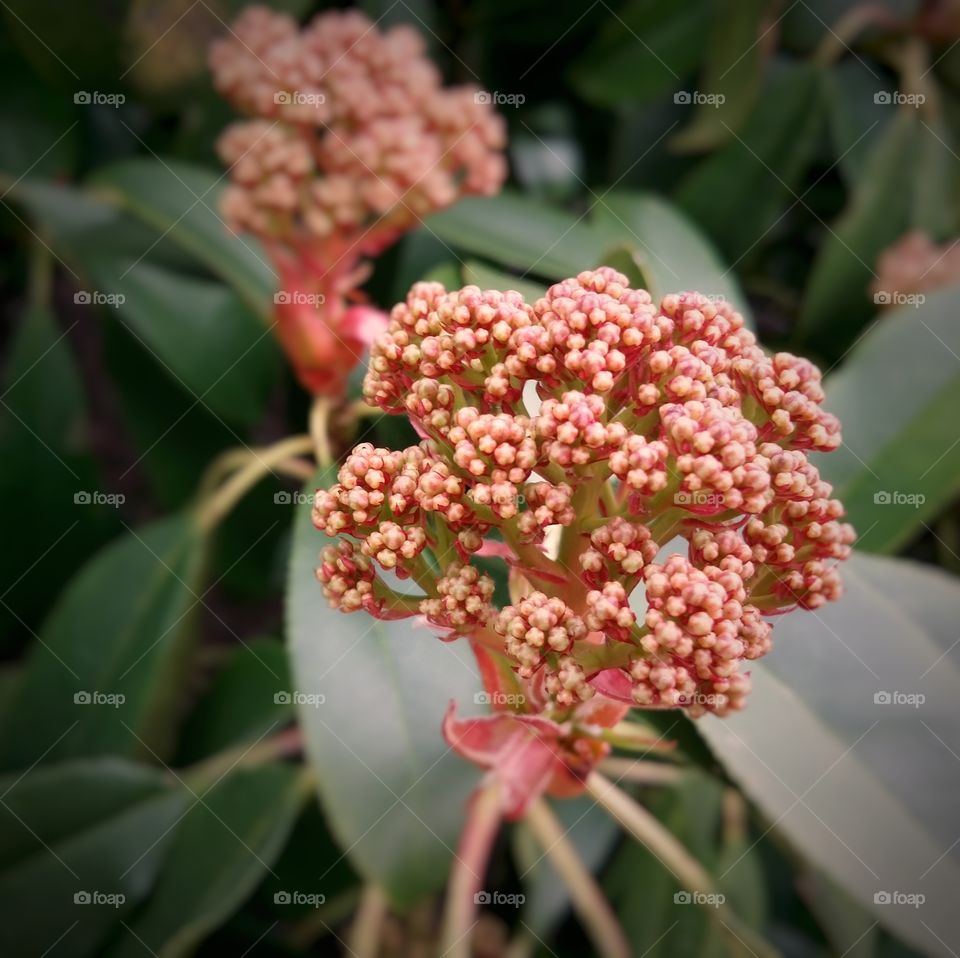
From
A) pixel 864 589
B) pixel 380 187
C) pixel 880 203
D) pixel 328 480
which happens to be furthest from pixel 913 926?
pixel 880 203

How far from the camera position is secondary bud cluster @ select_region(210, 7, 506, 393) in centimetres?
90

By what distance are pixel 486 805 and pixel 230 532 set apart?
676mm

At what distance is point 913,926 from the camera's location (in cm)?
68

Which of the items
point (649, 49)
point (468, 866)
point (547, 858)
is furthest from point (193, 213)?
point (547, 858)

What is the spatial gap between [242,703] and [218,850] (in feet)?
0.64

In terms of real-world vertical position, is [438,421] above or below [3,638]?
above

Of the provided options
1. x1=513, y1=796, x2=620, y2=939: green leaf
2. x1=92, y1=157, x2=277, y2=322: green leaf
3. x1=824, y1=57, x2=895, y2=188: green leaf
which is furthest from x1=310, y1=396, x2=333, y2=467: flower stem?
x1=824, y1=57, x2=895, y2=188: green leaf

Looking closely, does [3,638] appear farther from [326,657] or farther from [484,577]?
[484,577]

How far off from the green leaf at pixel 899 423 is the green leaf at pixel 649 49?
529 millimetres

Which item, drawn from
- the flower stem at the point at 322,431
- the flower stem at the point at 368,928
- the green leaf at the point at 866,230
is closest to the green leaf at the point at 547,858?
the flower stem at the point at 368,928

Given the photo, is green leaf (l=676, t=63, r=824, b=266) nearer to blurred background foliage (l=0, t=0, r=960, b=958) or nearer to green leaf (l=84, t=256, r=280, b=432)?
blurred background foliage (l=0, t=0, r=960, b=958)

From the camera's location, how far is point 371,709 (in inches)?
30.4

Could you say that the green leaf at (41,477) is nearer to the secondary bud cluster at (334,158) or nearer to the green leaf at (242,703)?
the green leaf at (242,703)

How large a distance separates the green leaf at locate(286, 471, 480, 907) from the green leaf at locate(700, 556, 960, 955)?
233 millimetres
